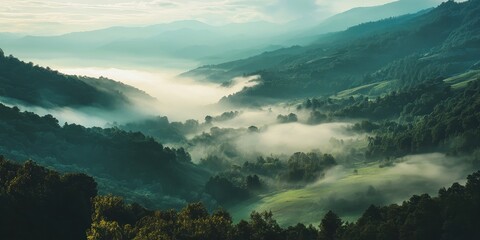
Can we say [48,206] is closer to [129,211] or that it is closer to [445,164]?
[129,211]

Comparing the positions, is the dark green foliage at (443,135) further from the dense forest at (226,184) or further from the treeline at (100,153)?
the treeline at (100,153)

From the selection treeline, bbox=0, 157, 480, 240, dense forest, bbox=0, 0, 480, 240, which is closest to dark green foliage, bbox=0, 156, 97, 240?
treeline, bbox=0, 157, 480, 240

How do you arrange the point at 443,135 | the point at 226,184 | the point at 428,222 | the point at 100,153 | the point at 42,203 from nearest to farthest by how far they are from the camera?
the point at 428,222
the point at 42,203
the point at 226,184
the point at 100,153
the point at 443,135

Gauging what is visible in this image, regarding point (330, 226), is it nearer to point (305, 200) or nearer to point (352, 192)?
point (352, 192)

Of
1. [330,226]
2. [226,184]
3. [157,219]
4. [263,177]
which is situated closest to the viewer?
[157,219]

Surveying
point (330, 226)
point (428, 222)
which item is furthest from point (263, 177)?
point (428, 222)

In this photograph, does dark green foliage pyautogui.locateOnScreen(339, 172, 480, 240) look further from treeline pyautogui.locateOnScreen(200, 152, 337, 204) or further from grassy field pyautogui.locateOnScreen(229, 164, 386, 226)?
treeline pyautogui.locateOnScreen(200, 152, 337, 204)

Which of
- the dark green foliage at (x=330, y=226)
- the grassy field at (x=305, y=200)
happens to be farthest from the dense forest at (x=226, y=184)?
the grassy field at (x=305, y=200)
